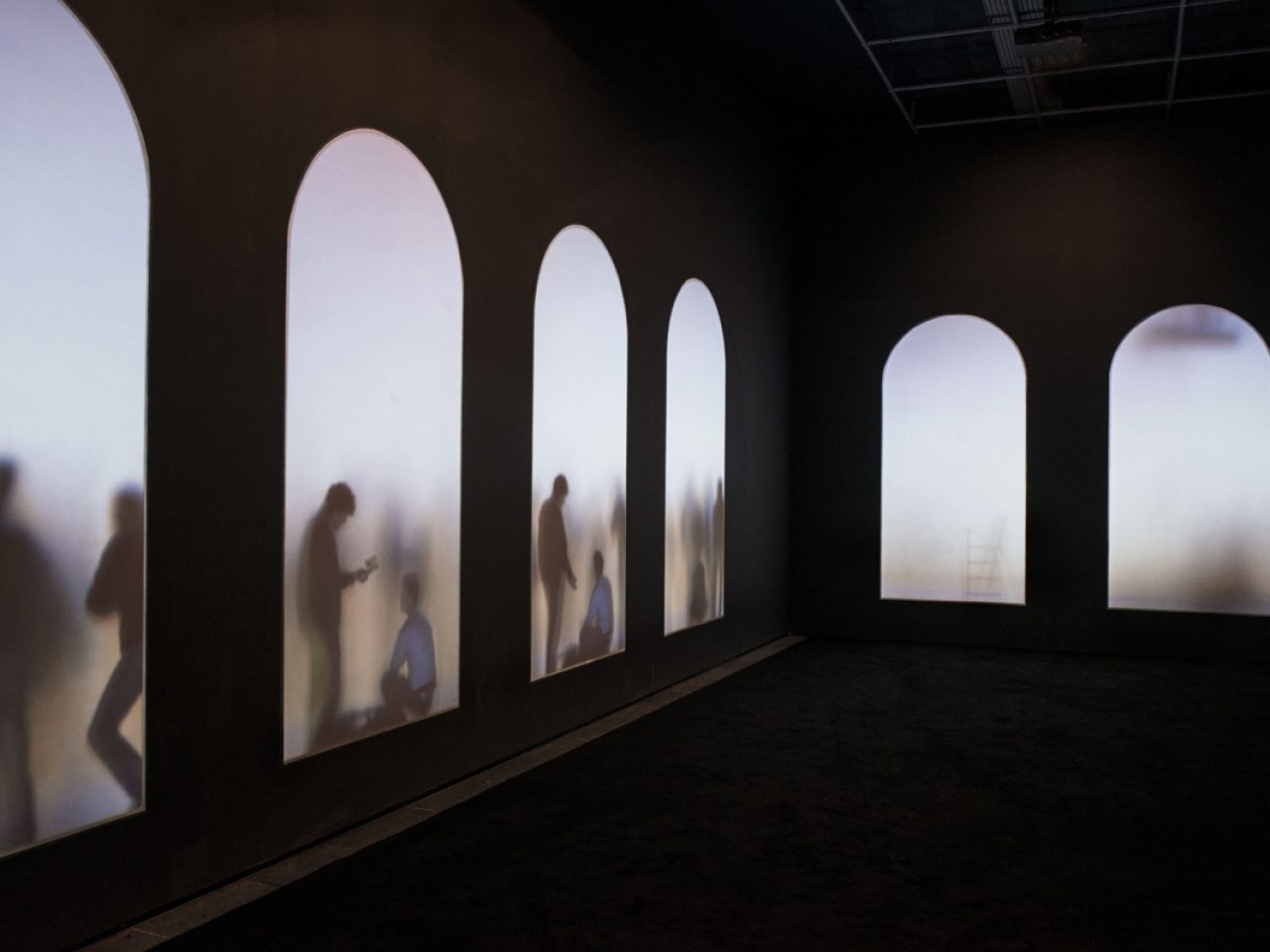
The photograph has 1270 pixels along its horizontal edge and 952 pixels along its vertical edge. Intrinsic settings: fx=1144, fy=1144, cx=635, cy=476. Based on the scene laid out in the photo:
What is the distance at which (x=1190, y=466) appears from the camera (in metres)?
8.59

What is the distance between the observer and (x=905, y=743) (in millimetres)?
5594

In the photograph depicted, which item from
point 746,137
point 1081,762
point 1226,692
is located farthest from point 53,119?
point 1226,692

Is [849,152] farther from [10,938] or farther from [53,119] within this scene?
[10,938]

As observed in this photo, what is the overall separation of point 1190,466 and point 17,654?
8091mm

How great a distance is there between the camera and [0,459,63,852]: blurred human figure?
9.40 ft

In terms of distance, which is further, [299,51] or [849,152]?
[849,152]

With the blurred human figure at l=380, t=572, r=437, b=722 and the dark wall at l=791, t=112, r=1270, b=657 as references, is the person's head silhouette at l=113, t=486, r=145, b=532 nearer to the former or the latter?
the blurred human figure at l=380, t=572, r=437, b=722

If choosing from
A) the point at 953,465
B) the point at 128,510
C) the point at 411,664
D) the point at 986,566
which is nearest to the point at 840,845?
the point at 411,664

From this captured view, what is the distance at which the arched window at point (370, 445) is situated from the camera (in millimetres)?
3930

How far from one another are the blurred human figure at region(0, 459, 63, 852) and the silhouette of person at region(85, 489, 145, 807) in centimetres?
18

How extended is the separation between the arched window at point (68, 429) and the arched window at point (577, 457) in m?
2.43

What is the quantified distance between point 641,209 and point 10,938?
498 cm

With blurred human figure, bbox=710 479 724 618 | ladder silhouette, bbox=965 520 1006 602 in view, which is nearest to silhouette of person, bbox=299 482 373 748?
blurred human figure, bbox=710 479 724 618

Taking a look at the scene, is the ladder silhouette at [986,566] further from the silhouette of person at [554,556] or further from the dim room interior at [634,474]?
the silhouette of person at [554,556]
